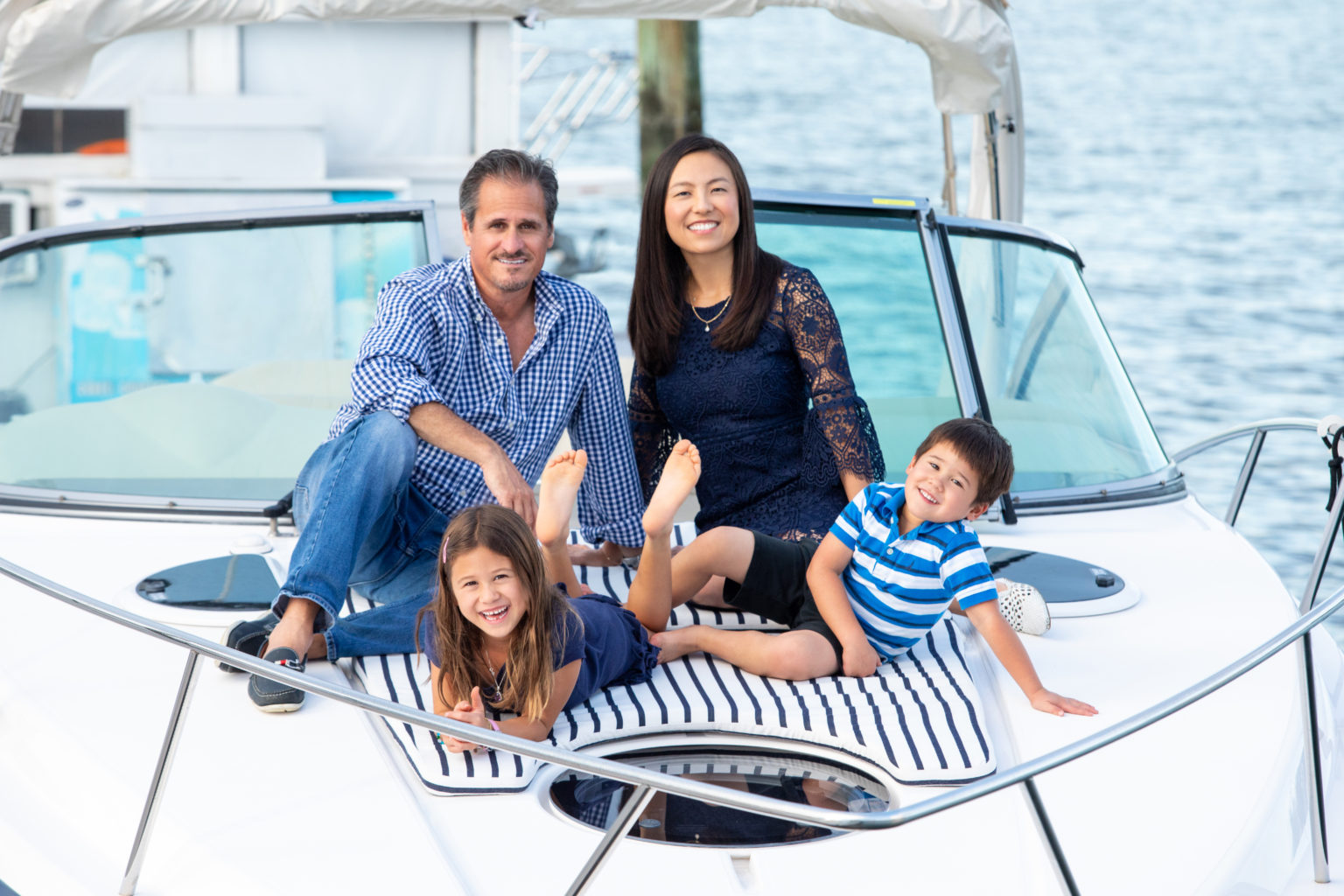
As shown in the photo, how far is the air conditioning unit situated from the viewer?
717 cm

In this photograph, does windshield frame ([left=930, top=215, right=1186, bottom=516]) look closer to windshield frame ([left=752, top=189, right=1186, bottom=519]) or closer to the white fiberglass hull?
windshield frame ([left=752, top=189, right=1186, bottom=519])

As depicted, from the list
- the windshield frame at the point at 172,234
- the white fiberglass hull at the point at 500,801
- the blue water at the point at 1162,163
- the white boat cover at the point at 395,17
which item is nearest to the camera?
the white fiberglass hull at the point at 500,801

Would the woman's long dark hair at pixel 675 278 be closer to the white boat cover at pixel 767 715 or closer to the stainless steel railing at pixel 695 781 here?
the white boat cover at pixel 767 715

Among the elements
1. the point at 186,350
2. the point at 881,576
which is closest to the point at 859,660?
the point at 881,576

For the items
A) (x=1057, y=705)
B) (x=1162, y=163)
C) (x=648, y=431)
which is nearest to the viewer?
(x=1057, y=705)

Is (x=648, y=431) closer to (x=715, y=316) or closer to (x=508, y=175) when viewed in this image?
(x=715, y=316)

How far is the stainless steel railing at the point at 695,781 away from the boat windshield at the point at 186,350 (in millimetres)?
1333

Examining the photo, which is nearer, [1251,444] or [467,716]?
[467,716]

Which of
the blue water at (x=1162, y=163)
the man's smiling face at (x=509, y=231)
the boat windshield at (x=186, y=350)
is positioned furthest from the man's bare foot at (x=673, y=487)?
the blue water at (x=1162, y=163)

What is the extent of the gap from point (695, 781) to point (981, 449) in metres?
0.93

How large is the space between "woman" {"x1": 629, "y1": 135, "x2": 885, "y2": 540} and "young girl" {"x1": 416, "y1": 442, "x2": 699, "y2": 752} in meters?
0.73

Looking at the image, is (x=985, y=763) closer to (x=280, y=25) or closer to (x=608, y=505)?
(x=608, y=505)

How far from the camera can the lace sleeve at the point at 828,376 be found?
10.0 feet

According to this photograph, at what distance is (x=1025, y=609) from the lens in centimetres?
287
